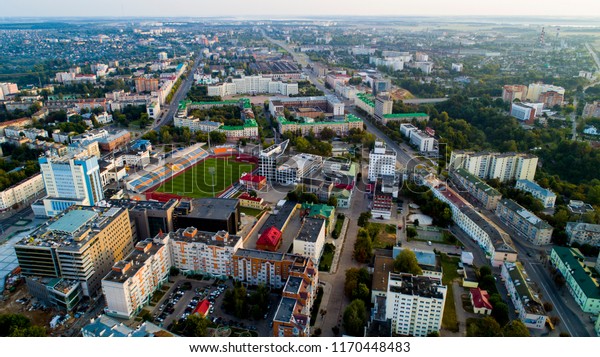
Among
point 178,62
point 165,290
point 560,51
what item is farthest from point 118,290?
point 560,51

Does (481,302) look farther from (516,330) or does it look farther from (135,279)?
(135,279)

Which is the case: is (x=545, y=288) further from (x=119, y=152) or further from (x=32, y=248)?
(x=119, y=152)

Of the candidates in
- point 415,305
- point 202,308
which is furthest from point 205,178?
point 415,305

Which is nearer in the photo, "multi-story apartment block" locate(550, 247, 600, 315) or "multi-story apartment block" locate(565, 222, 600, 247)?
"multi-story apartment block" locate(550, 247, 600, 315)

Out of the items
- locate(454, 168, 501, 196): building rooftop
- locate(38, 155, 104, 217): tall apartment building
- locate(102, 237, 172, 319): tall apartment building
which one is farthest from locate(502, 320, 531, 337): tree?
locate(38, 155, 104, 217): tall apartment building

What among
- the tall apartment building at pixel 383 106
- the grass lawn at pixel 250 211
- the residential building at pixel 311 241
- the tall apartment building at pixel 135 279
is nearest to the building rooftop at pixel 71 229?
the tall apartment building at pixel 135 279

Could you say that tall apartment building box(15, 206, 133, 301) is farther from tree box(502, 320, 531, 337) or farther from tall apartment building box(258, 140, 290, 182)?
tree box(502, 320, 531, 337)
